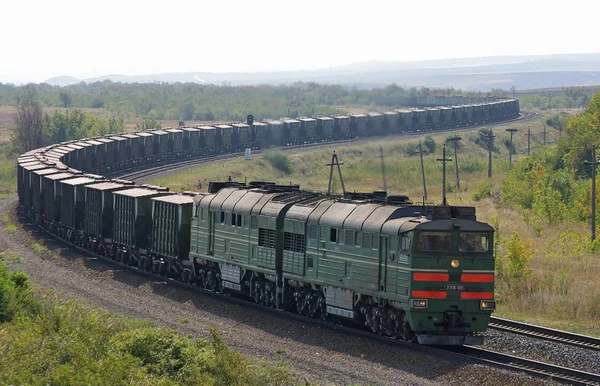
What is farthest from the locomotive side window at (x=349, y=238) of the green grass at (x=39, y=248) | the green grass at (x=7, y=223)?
the green grass at (x=7, y=223)

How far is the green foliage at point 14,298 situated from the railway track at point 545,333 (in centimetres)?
1304

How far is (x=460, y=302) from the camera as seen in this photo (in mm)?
25109

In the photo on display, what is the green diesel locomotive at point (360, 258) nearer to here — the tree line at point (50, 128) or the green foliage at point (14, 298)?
the green foliage at point (14, 298)

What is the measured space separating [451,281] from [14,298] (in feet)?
39.8

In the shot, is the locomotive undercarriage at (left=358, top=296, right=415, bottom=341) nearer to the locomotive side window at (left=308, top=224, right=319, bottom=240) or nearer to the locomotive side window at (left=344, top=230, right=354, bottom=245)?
the locomotive side window at (left=344, top=230, right=354, bottom=245)

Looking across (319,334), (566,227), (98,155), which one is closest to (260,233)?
(319,334)

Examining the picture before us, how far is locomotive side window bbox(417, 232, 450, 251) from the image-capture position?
81.4 ft

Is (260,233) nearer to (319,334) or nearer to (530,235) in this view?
(319,334)

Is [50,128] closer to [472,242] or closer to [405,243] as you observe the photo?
[405,243]

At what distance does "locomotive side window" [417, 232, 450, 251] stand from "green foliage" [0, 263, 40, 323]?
1088cm

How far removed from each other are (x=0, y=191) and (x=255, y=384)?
6624cm

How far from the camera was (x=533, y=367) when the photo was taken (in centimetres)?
2308

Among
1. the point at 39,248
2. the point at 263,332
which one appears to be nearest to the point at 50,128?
the point at 39,248

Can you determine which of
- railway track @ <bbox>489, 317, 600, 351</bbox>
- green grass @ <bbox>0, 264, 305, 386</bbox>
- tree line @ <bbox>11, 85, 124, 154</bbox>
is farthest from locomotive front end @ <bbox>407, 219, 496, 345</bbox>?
tree line @ <bbox>11, 85, 124, 154</bbox>
